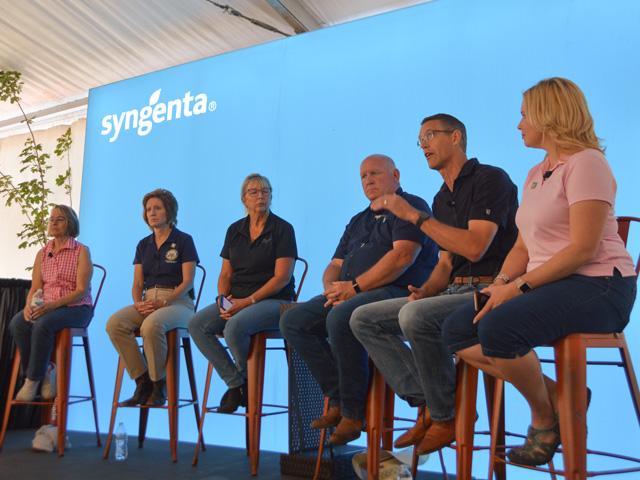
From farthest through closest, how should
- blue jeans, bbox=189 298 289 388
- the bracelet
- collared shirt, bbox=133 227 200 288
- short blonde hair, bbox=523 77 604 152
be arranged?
collared shirt, bbox=133 227 200 288 → blue jeans, bbox=189 298 289 388 → the bracelet → short blonde hair, bbox=523 77 604 152

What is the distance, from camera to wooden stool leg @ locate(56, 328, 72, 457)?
3365mm

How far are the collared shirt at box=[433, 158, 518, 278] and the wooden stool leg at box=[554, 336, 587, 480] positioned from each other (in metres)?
0.54

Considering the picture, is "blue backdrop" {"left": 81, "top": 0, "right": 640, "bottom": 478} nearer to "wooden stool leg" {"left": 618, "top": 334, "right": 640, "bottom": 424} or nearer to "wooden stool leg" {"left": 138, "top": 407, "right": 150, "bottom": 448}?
"wooden stool leg" {"left": 138, "top": 407, "right": 150, "bottom": 448}

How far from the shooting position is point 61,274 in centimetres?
367

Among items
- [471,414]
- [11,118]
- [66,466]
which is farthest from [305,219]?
[11,118]

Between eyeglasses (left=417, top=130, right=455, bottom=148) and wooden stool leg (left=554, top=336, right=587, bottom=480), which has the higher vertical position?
eyeglasses (left=417, top=130, right=455, bottom=148)

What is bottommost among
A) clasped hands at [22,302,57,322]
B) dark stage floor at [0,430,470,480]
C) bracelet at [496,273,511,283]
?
dark stage floor at [0,430,470,480]

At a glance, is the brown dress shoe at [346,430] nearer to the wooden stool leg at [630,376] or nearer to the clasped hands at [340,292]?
the clasped hands at [340,292]

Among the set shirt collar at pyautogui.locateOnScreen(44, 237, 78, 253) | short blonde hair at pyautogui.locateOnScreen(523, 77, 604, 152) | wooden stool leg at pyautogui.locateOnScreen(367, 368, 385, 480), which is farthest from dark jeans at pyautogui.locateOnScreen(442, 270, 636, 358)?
shirt collar at pyautogui.locateOnScreen(44, 237, 78, 253)

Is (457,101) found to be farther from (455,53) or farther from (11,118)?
(11,118)

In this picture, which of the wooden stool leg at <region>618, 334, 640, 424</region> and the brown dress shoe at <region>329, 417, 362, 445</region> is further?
the brown dress shoe at <region>329, 417, 362, 445</region>

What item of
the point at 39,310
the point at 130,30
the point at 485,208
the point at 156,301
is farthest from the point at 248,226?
the point at 130,30

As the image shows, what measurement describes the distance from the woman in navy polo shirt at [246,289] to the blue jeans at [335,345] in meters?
0.29

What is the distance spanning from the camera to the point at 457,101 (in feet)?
10.9
